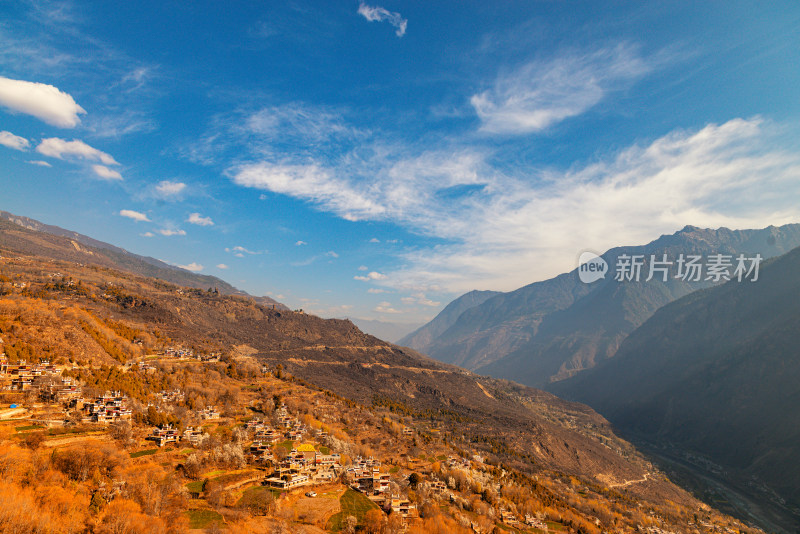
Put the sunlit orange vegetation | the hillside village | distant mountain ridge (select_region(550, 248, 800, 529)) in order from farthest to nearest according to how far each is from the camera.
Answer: distant mountain ridge (select_region(550, 248, 800, 529)) < the hillside village < the sunlit orange vegetation

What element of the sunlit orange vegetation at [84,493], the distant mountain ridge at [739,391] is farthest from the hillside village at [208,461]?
the distant mountain ridge at [739,391]

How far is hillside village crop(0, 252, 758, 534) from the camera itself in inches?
636

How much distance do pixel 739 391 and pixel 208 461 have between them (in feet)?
586

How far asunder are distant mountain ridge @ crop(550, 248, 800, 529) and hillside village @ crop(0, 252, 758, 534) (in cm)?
7093

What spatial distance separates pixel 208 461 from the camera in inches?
971

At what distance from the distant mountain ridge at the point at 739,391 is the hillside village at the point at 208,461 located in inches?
2793

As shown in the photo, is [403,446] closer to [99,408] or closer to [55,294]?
[99,408]

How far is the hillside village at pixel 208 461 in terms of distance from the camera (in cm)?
1616

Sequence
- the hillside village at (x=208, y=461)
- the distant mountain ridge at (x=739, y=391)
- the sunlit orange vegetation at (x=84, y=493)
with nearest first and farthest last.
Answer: the sunlit orange vegetation at (x=84, y=493), the hillside village at (x=208, y=461), the distant mountain ridge at (x=739, y=391)

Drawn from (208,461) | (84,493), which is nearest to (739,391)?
(208,461)

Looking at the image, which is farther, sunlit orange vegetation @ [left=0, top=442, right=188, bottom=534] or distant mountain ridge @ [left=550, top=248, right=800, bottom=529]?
distant mountain ridge @ [left=550, top=248, right=800, bottom=529]

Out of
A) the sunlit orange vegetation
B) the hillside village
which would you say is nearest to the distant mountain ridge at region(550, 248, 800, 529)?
the hillside village

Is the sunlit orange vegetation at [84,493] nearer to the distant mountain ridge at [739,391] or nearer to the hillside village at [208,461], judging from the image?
the hillside village at [208,461]

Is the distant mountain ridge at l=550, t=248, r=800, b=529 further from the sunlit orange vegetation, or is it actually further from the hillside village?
the sunlit orange vegetation
